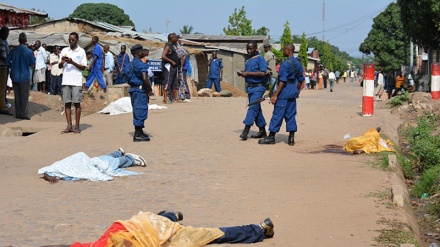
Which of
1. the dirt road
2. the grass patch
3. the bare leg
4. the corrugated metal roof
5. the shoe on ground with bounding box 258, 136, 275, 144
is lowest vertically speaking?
the grass patch

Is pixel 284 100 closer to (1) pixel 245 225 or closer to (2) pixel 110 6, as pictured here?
(1) pixel 245 225

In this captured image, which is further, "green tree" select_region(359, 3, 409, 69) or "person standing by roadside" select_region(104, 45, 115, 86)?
"green tree" select_region(359, 3, 409, 69)

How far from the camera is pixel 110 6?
93.4 meters

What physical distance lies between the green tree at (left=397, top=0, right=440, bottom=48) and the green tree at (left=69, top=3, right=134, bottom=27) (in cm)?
5990

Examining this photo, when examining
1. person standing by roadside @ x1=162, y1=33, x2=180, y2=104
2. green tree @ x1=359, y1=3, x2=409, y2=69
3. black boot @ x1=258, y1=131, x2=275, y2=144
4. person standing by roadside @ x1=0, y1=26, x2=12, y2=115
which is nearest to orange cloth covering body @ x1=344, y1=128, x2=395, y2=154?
black boot @ x1=258, y1=131, x2=275, y2=144

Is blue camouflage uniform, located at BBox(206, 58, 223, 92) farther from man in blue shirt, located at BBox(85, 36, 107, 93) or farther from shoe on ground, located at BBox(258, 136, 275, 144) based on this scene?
shoe on ground, located at BBox(258, 136, 275, 144)

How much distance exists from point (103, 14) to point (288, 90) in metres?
82.5

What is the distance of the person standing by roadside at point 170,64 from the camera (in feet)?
60.6

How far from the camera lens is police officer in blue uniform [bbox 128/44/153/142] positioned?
12.0 meters

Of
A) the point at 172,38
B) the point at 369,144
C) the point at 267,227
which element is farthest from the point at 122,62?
the point at 267,227

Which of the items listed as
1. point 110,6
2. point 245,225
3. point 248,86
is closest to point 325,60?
point 110,6

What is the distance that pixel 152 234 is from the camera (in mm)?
5551

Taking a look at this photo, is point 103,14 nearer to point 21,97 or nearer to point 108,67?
point 108,67

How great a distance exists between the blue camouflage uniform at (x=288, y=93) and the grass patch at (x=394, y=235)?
5505 mm
